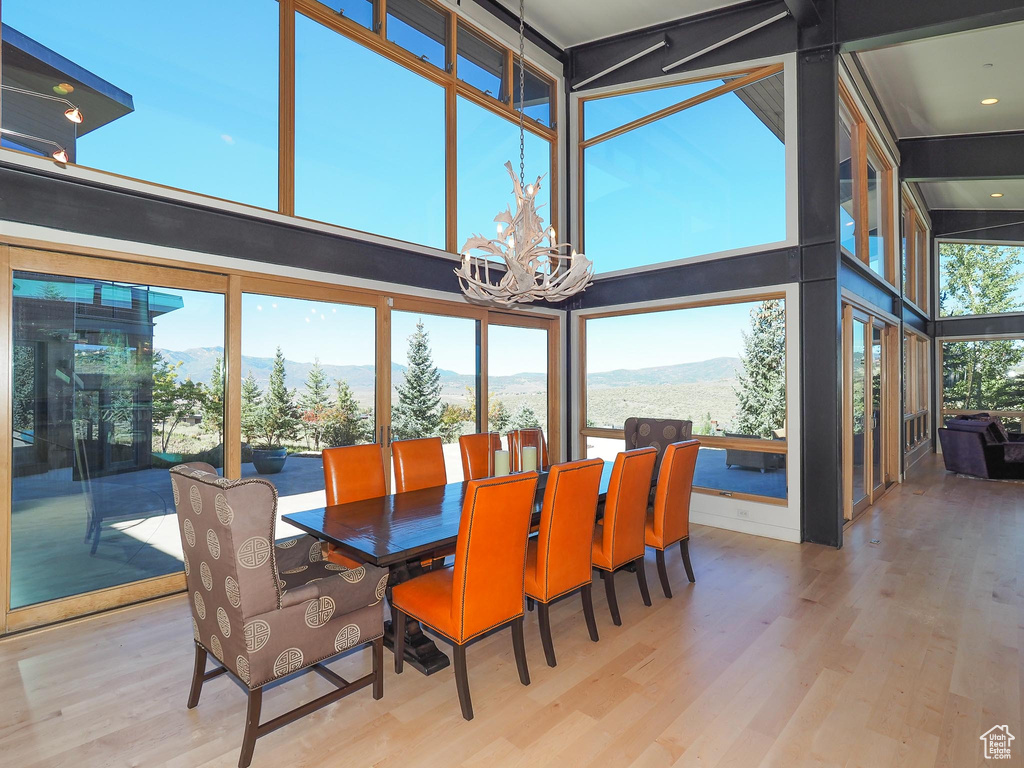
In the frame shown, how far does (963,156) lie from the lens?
295 inches

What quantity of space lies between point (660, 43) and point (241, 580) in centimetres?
634

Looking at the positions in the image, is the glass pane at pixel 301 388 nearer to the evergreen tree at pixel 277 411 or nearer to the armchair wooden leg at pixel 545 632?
the evergreen tree at pixel 277 411

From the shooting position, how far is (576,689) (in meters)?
2.42

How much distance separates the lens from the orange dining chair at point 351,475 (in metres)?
3.18

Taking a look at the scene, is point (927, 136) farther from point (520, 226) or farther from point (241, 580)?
point (241, 580)

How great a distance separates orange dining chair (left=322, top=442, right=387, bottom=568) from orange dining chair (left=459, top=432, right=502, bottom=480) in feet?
2.44

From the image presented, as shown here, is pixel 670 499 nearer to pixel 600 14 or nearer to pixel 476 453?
pixel 476 453

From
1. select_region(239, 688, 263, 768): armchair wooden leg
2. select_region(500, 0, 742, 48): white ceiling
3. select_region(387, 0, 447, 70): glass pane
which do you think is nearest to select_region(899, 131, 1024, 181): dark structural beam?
select_region(500, 0, 742, 48): white ceiling

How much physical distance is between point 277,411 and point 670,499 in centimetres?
298

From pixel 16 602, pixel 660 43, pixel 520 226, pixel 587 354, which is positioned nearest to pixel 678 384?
pixel 587 354

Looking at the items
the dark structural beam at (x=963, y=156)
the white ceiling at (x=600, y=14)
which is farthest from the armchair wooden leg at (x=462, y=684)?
the dark structural beam at (x=963, y=156)

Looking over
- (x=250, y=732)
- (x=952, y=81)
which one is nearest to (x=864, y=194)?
(x=952, y=81)

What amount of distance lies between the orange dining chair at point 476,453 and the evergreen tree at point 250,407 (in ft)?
5.05

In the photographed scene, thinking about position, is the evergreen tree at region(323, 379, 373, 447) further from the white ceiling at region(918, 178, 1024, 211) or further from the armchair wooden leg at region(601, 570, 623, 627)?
the white ceiling at region(918, 178, 1024, 211)
